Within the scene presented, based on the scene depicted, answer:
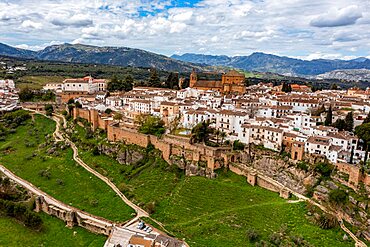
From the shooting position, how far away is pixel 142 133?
54.3 metres

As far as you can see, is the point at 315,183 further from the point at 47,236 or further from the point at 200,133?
the point at 47,236

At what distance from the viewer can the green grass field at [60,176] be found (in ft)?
137

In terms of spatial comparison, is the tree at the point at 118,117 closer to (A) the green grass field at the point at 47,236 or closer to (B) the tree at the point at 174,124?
(B) the tree at the point at 174,124

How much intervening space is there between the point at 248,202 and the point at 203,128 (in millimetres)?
13788

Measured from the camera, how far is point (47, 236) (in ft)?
124

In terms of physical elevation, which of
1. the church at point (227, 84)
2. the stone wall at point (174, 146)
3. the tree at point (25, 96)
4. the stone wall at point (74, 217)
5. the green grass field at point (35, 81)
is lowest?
the stone wall at point (74, 217)

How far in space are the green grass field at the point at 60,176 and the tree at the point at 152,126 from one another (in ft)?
35.1

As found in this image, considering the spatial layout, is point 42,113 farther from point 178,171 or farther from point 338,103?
point 338,103

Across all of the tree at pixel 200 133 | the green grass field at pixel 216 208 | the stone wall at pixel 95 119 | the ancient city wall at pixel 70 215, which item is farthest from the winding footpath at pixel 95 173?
the tree at pixel 200 133

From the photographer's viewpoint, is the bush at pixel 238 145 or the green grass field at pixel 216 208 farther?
the bush at pixel 238 145

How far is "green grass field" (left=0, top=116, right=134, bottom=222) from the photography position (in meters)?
41.9

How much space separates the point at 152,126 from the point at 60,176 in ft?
50.9

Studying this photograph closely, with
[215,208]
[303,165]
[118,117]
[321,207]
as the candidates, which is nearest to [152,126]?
[118,117]

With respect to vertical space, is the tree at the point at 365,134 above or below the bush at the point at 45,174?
above
